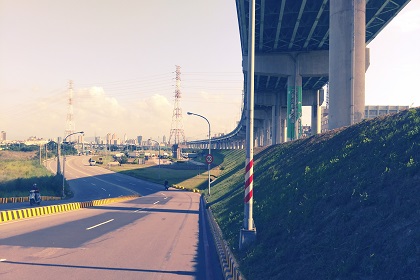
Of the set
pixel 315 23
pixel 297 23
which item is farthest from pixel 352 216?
pixel 315 23

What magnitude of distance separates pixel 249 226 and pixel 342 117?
1254cm

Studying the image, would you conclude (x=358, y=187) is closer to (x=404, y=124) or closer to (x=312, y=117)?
(x=404, y=124)

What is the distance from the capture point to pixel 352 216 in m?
7.18

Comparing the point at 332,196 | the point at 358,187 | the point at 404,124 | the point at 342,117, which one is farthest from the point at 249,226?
the point at 342,117

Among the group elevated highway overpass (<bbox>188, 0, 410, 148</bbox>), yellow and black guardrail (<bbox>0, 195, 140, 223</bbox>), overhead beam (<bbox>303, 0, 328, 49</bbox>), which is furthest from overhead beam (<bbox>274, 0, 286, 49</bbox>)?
yellow and black guardrail (<bbox>0, 195, 140, 223</bbox>)

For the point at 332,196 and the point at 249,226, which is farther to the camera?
the point at 249,226

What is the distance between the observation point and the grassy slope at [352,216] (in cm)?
566

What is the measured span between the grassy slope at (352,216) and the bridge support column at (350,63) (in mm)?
7733

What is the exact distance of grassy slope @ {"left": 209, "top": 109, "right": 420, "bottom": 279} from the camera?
566 cm

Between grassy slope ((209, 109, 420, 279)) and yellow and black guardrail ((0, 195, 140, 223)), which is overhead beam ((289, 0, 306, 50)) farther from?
yellow and black guardrail ((0, 195, 140, 223))

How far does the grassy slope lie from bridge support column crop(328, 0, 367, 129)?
7733 mm

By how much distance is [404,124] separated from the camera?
402 inches

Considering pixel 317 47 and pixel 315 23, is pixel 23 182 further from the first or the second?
pixel 317 47

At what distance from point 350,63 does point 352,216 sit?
1492 centimetres
